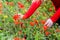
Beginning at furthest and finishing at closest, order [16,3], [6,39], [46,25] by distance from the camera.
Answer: [16,3], [46,25], [6,39]

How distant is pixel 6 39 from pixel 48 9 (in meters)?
1.36

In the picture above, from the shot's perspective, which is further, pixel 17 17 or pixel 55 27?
pixel 55 27

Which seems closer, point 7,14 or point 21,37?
point 21,37

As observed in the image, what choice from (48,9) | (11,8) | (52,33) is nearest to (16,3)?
(11,8)

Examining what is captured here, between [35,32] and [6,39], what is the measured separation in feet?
1.31

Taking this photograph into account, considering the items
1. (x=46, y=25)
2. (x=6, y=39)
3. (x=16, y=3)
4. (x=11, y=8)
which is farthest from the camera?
(x=16, y=3)

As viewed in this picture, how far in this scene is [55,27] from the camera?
3.57m

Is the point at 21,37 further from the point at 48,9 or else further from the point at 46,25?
the point at 48,9

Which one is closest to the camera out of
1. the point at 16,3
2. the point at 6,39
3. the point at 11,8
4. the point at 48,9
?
the point at 6,39

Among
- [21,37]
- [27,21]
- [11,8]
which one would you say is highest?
[11,8]

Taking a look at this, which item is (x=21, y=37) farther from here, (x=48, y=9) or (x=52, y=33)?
(x=48, y=9)

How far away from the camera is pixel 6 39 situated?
3186 millimetres

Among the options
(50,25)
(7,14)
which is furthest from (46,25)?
(7,14)

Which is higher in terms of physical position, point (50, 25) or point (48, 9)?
point (48, 9)
